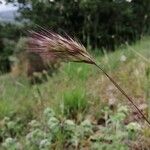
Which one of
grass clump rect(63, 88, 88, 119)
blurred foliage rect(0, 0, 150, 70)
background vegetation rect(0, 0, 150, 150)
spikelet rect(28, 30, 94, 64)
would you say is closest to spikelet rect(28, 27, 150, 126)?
spikelet rect(28, 30, 94, 64)

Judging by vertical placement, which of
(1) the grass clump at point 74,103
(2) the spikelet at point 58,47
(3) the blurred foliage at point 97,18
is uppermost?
(2) the spikelet at point 58,47

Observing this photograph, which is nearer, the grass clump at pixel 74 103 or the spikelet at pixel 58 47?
the spikelet at pixel 58 47

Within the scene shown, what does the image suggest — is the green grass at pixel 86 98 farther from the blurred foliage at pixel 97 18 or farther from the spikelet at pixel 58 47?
the blurred foliage at pixel 97 18

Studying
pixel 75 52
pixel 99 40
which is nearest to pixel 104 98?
pixel 75 52

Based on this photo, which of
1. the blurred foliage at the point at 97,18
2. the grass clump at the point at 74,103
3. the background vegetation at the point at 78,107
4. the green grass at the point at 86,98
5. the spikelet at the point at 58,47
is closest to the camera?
the spikelet at the point at 58,47

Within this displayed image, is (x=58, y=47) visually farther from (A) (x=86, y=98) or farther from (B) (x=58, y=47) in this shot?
(A) (x=86, y=98)

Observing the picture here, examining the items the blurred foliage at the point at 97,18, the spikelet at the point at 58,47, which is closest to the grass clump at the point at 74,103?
the spikelet at the point at 58,47

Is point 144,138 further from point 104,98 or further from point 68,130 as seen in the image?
point 104,98

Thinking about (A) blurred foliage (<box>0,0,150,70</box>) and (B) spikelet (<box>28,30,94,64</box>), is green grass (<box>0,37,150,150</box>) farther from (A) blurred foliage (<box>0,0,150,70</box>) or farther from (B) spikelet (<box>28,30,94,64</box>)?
(A) blurred foliage (<box>0,0,150,70</box>)
